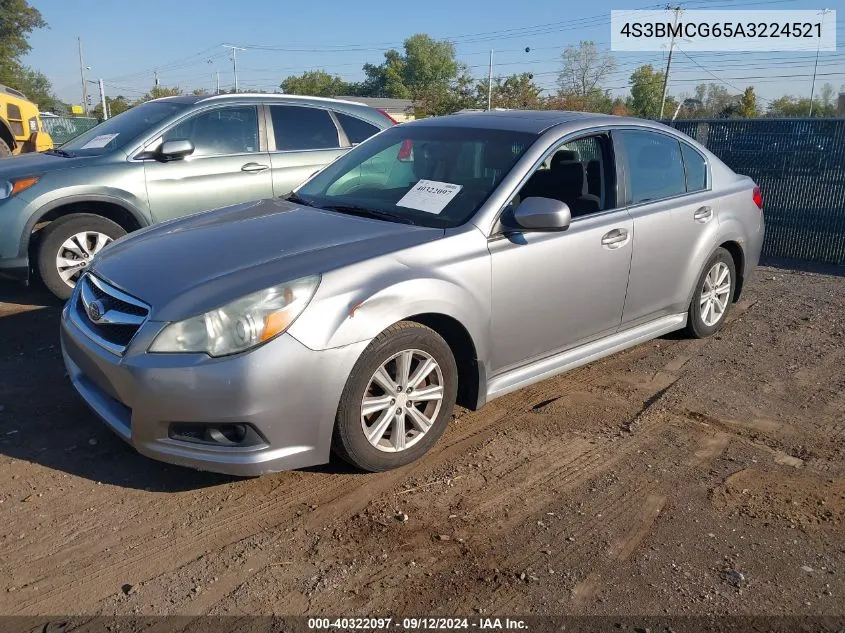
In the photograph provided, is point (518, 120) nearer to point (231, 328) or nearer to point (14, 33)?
point (231, 328)

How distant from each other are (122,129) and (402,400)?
15.4 ft

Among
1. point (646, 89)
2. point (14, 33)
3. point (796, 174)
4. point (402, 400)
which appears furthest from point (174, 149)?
point (646, 89)

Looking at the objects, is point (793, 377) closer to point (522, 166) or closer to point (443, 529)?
point (522, 166)

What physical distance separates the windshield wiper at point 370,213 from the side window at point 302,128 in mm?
2998

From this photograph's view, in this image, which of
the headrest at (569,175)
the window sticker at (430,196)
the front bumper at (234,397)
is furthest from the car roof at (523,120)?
the front bumper at (234,397)

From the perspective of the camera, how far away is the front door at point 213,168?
6309 millimetres

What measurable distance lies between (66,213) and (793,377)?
5.90 meters

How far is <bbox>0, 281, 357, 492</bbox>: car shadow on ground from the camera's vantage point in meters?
3.42

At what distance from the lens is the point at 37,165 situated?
19.9 feet

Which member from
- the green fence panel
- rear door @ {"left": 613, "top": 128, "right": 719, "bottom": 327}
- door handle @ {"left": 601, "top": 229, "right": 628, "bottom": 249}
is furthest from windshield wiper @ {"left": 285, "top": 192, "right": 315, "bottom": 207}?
the green fence panel

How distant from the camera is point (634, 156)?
467cm

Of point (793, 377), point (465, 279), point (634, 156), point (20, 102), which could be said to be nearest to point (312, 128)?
point (634, 156)

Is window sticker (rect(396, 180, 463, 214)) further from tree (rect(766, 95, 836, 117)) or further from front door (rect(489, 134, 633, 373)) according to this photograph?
tree (rect(766, 95, 836, 117))

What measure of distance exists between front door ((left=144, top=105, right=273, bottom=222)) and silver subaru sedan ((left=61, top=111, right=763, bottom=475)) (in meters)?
2.06
